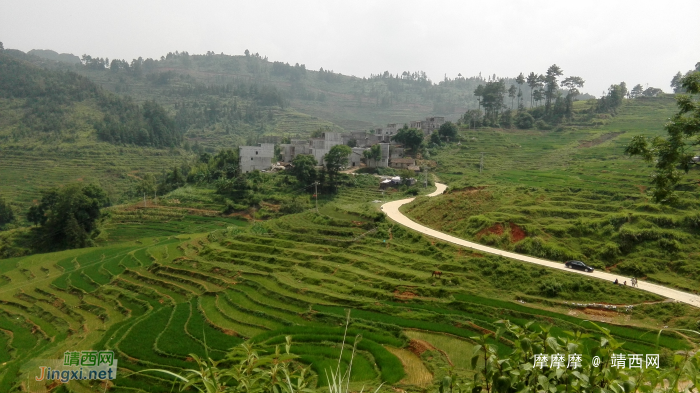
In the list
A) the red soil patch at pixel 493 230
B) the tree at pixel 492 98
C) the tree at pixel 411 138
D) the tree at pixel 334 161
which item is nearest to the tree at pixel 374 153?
the tree at pixel 411 138

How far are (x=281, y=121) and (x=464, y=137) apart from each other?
6435 centimetres

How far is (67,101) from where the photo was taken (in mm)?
77875

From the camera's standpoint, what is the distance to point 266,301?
60.3 feet

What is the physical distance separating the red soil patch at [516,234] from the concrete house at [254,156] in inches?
1264

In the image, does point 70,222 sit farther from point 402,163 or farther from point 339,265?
point 402,163

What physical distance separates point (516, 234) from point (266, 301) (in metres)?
13.0

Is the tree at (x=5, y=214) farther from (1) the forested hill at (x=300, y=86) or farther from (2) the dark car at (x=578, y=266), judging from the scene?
(1) the forested hill at (x=300, y=86)

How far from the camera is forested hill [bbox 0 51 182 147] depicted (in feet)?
222

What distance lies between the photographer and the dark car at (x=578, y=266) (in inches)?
687

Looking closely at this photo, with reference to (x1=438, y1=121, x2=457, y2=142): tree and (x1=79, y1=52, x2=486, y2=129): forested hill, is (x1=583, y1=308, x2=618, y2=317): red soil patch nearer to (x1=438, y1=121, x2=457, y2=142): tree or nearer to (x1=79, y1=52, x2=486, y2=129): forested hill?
(x1=438, y1=121, x2=457, y2=142): tree

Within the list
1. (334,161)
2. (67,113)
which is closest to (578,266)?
(334,161)

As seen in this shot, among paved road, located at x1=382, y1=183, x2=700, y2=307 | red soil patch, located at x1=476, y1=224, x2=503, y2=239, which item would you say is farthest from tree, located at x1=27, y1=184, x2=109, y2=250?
red soil patch, located at x1=476, y1=224, x2=503, y2=239

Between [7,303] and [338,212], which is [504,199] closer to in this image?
[338,212]

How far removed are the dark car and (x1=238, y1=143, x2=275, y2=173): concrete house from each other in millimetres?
35889
